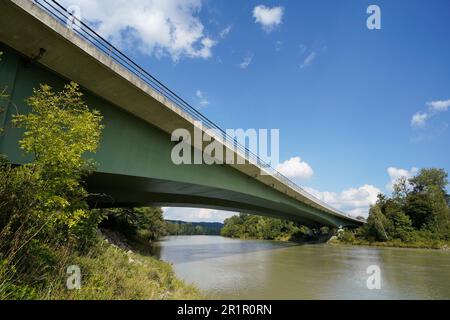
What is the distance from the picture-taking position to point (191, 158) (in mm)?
15477

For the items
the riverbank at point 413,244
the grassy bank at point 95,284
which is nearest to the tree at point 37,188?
the grassy bank at point 95,284

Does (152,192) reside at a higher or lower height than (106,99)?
lower

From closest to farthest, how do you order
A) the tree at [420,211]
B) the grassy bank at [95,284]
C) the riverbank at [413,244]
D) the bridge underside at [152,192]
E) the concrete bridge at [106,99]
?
the grassy bank at [95,284] < the concrete bridge at [106,99] < the bridge underside at [152,192] < the riverbank at [413,244] < the tree at [420,211]

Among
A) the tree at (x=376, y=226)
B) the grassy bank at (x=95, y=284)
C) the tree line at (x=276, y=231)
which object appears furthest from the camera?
the tree line at (x=276, y=231)

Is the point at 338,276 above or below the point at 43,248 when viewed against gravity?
below

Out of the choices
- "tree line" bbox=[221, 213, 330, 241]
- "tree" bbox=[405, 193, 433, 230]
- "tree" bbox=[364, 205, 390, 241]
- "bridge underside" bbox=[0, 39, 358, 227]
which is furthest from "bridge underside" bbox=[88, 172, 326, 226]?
"tree" bbox=[405, 193, 433, 230]

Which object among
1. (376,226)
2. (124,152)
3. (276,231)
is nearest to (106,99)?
(124,152)

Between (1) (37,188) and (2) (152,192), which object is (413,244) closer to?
(2) (152,192)

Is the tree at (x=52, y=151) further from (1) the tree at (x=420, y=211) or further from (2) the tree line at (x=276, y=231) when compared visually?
(1) the tree at (x=420, y=211)

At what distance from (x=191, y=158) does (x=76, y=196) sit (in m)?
8.72
